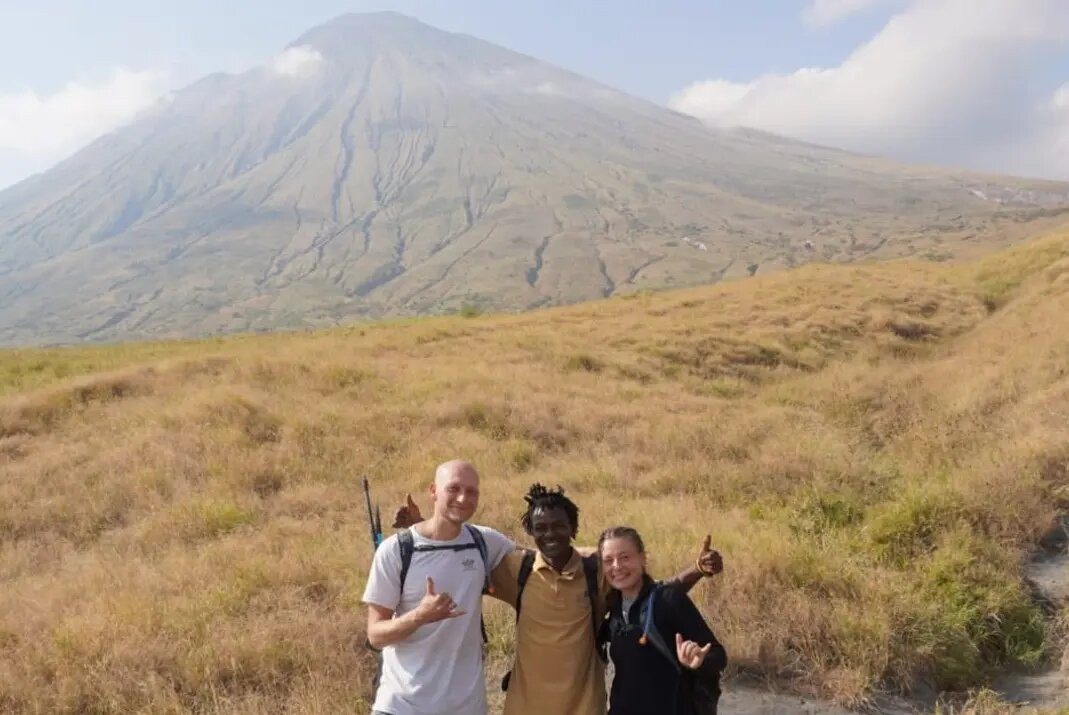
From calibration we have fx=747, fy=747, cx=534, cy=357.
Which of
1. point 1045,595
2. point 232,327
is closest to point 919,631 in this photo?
point 1045,595

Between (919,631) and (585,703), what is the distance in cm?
375

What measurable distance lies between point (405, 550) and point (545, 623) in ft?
2.70

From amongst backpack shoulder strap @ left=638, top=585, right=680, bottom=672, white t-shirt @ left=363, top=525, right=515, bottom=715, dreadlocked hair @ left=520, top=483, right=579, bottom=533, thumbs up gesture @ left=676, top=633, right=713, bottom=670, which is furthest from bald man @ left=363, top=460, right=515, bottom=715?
thumbs up gesture @ left=676, top=633, right=713, bottom=670

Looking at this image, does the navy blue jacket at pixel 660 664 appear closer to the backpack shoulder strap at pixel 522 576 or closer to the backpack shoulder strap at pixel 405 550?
the backpack shoulder strap at pixel 522 576

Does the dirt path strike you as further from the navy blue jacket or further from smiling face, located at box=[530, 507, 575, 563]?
smiling face, located at box=[530, 507, 575, 563]

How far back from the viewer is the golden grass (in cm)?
595

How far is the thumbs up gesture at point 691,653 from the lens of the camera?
11.5ft

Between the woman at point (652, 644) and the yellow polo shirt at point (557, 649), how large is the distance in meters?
0.14

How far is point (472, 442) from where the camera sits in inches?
482

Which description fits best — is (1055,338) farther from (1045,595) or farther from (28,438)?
(28,438)

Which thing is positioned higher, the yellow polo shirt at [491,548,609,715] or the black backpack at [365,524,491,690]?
the black backpack at [365,524,491,690]

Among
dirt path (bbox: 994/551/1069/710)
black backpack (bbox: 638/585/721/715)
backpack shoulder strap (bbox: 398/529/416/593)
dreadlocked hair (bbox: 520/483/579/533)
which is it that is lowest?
dirt path (bbox: 994/551/1069/710)

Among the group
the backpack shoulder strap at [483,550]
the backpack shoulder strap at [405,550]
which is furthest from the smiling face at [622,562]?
the backpack shoulder strap at [405,550]

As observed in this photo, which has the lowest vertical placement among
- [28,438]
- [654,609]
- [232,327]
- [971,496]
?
[232,327]
